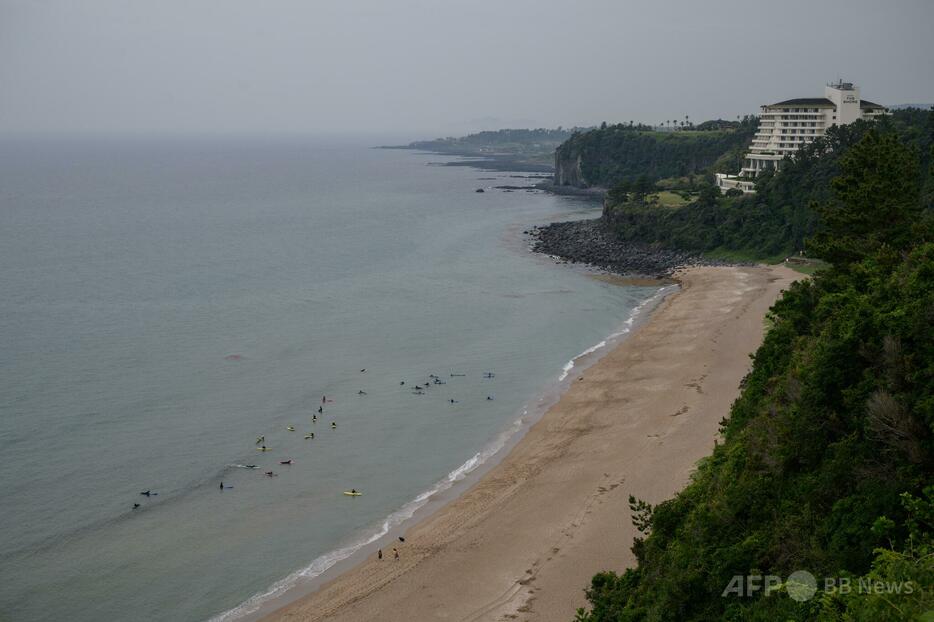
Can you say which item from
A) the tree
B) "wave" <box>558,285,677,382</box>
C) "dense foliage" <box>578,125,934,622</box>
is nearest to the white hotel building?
"wave" <box>558,285,677,382</box>

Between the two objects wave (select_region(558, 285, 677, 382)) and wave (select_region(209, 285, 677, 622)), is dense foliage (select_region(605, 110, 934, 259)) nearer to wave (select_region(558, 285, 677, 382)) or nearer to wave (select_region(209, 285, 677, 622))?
wave (select_region(558, 285, 677, 382))

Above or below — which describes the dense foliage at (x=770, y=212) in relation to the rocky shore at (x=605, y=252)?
above

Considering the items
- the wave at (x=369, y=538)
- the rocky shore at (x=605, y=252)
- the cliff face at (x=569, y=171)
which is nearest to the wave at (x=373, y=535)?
the wave at (x=369, y=538)

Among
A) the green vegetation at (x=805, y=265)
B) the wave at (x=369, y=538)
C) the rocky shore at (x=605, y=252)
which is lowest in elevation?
the wave at (x=369, y=538)

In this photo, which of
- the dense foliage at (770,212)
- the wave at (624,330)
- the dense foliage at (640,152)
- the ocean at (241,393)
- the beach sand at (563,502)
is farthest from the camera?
the dense foliage at (640,152)

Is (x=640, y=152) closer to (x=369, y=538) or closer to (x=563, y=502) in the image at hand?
(x=563, y=502)

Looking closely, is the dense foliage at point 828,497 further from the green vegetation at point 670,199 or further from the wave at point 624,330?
the green vegetation at point 670,199
